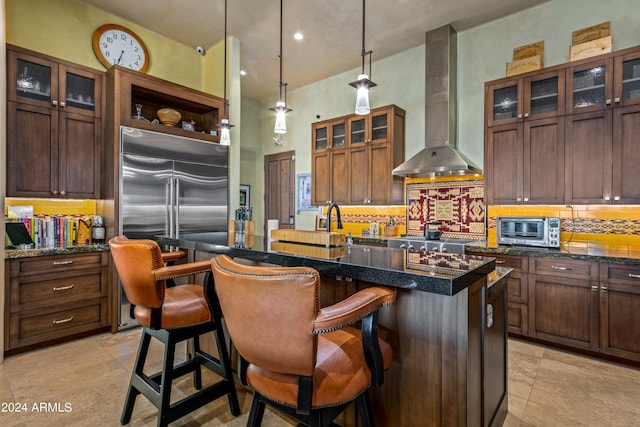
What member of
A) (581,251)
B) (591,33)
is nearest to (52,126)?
(581,251)

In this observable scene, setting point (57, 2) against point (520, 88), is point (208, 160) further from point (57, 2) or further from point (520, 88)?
point (520, 88)

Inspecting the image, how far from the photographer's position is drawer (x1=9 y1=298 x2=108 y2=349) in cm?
299

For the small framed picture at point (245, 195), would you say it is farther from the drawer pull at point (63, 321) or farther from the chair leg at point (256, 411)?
the chair leg at point (256, 411)

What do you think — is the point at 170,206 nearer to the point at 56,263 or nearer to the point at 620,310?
the point at 56,263

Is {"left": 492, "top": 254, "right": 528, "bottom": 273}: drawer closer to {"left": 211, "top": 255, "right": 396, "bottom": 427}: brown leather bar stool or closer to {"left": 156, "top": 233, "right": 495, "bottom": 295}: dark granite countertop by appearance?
{"left": 156, "top": 233, "right": 495, "bottom": 295}: dark granite countertop

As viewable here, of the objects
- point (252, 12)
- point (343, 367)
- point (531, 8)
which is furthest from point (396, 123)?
point (343, 367)

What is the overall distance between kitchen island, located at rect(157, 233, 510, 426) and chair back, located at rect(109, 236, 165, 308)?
623 mm

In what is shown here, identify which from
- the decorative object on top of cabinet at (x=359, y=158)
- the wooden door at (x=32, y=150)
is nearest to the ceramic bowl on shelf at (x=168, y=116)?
the wooden door at (x=32, y=150)

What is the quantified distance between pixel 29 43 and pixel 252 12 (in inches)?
95.0

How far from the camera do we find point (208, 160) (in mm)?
4383

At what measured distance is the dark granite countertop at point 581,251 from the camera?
278 cm

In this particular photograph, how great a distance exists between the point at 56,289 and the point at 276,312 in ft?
10.7

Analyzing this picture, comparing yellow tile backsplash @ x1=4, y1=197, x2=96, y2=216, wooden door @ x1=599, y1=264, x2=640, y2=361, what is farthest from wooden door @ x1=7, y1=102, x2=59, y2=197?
wooden door @ x1=599, y1=264, x2=640, y2=361

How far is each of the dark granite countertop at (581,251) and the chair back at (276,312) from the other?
2951 millimetres
